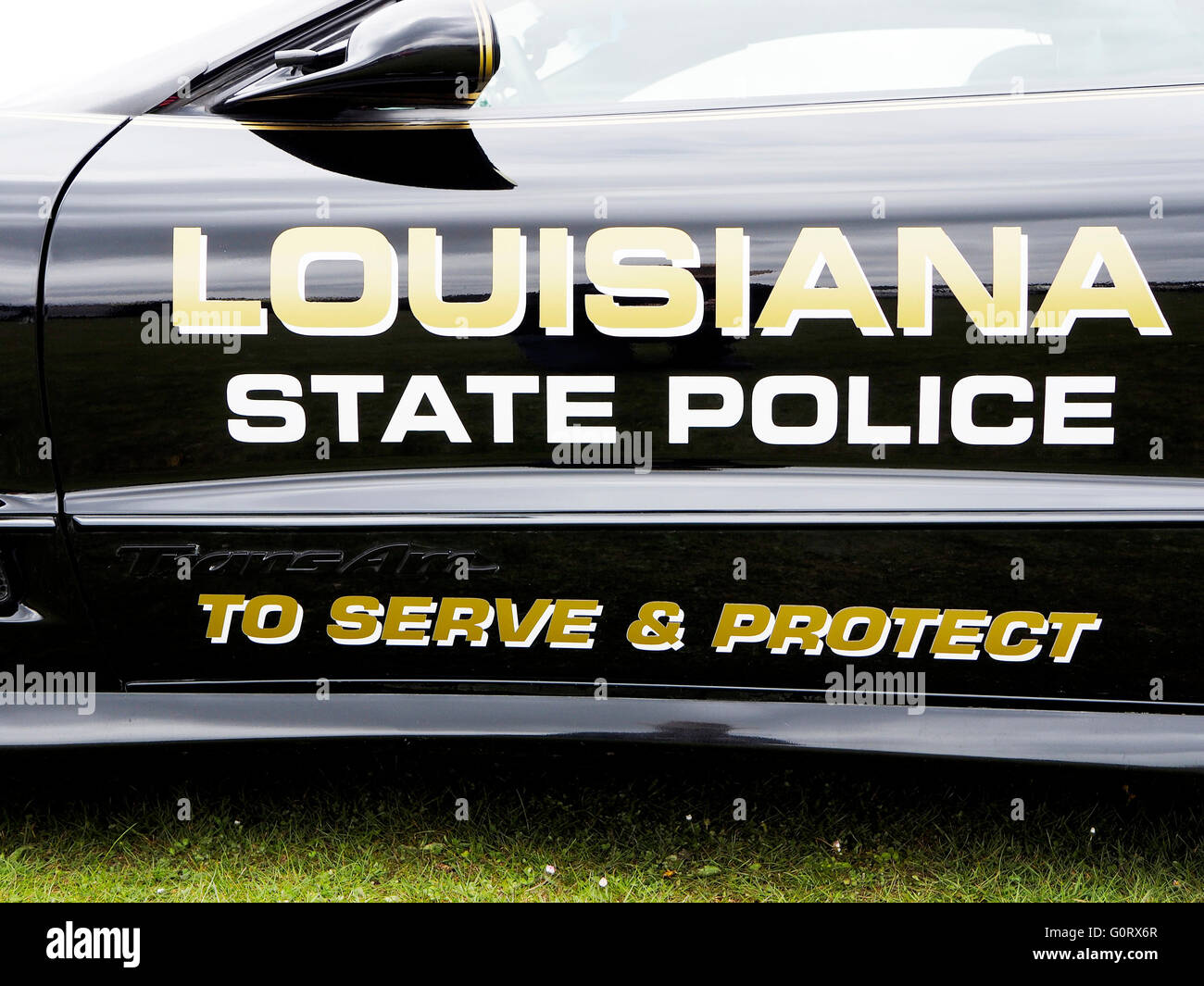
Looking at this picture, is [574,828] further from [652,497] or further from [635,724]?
[652,497]

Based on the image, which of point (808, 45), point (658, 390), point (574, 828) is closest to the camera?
point (658, 390)

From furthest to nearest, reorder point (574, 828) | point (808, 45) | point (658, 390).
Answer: point (574, 828) → point (808, 45) → point (658, 390)

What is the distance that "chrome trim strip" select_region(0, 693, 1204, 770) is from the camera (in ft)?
4.91

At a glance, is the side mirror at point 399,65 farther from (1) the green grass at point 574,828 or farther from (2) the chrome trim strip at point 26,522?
(1) the green grass at point 574,828

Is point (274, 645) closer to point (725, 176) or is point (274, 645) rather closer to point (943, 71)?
point (725, 176)

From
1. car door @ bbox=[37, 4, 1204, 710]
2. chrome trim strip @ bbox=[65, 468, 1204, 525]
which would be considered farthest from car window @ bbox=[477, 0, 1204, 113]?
chrome trim strip @ bbox=[65, 468, 1204, 525]

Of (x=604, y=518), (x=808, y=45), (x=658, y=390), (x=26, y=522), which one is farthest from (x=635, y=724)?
(x=808, y=45)

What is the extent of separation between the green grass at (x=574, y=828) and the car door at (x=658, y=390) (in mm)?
202

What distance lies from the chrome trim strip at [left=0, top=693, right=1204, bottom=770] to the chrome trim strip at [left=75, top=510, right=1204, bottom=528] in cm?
26

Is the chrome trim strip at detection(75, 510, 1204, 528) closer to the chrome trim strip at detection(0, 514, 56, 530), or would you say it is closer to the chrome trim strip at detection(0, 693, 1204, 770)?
the chrome trim strip at detection(0, 514, 56, 530)

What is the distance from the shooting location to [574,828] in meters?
1.79

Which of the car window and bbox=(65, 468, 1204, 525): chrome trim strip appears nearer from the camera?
bbox=(65, 468, 1204, 525): chrome trim strip

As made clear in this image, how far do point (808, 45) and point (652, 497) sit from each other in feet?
2.44
